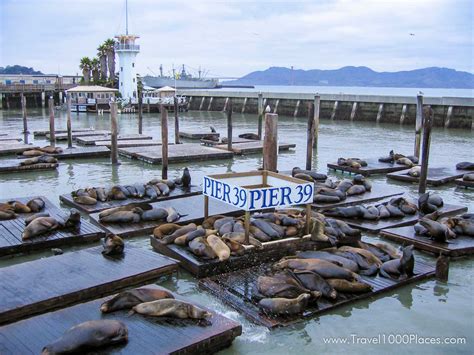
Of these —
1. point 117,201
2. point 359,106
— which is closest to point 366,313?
point 117,201

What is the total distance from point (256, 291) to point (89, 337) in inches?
88.0

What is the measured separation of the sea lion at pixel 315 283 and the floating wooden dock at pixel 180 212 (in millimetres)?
3275

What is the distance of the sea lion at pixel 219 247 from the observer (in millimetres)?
6500

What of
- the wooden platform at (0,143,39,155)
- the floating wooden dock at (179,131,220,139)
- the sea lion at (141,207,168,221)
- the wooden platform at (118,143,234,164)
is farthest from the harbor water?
the floating wooden dock at (179,131,220,139)

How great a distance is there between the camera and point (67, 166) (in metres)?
15.8

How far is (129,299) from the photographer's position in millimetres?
4879

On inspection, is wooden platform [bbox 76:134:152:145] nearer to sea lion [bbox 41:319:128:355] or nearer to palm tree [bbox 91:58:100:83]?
sea lion [bbox 41:319:128:355]

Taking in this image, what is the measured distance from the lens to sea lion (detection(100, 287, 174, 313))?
15.9 feet

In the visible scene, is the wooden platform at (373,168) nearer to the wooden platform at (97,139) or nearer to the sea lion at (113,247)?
the sea lion at (113,247)

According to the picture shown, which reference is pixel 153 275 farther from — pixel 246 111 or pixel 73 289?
pixel 246 111

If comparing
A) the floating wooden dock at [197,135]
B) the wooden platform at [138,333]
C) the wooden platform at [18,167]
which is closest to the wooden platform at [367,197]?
the wooden platform at [138,333]

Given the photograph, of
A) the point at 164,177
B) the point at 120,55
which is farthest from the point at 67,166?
the point at 120,55

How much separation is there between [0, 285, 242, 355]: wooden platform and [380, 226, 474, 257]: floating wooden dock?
164 inches

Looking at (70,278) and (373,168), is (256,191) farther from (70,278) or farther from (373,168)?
(373,168)
